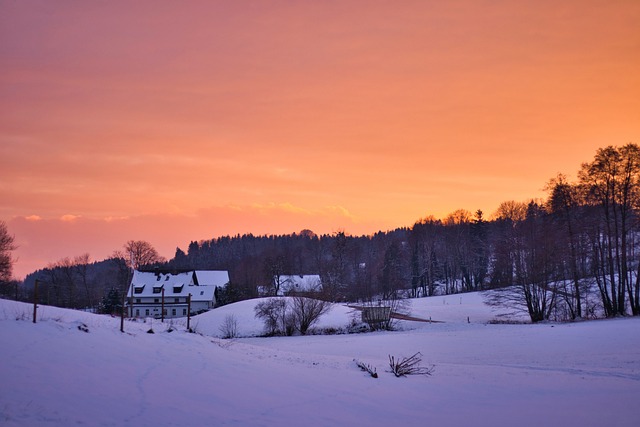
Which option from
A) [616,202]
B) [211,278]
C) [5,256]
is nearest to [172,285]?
[211,278]

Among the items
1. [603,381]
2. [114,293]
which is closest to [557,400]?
[603,381]

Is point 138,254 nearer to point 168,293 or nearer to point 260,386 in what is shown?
point 168,293

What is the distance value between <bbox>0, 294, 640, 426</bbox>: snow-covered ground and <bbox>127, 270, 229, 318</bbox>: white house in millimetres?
58696

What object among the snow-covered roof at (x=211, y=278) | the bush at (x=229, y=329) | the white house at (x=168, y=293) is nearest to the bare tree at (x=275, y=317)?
the bush at (x=229, y=329)

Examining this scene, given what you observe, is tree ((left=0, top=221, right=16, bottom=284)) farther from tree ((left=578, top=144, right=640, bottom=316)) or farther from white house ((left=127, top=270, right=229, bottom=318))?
tree ((left=578, top=144, right=640, bottom=316))

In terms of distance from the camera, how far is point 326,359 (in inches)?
837

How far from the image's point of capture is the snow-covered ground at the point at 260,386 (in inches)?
376

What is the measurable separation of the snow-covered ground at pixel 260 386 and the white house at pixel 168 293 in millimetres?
58696

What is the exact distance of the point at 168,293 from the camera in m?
78.4

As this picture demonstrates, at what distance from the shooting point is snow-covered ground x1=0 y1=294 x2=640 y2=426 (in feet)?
31.3

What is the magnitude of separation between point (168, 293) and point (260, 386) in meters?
70.2

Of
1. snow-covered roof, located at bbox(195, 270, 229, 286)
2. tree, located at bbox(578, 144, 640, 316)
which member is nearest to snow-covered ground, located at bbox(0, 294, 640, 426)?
tree, located at bbox(578, 144, 640, 316)

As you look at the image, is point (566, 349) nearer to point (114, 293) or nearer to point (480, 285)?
point (480, 285)

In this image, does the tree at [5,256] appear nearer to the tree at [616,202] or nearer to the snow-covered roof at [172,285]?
the snow-covered roof at [172,285]
